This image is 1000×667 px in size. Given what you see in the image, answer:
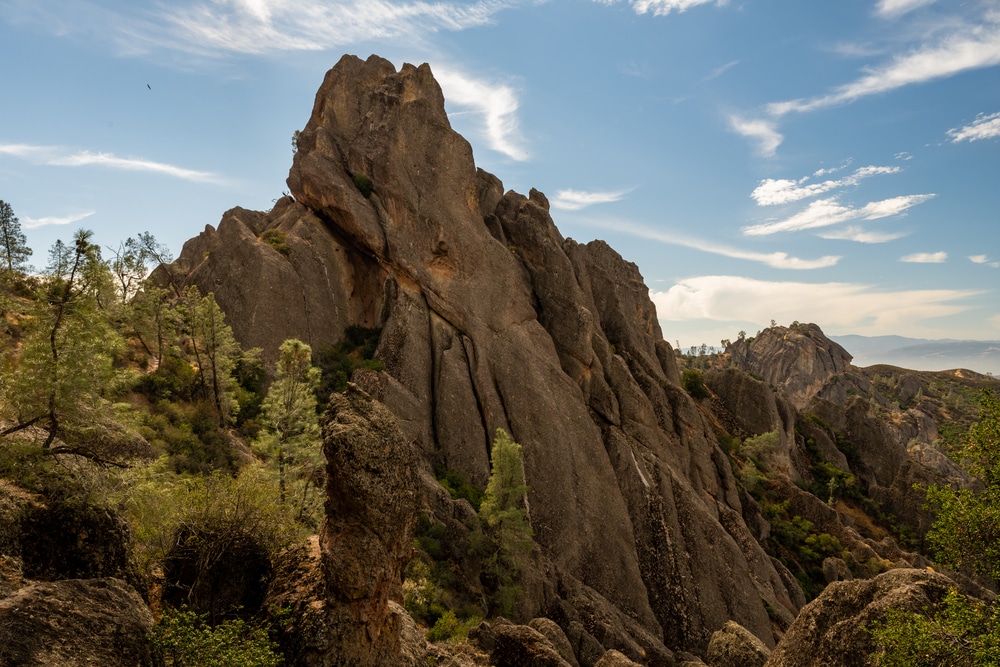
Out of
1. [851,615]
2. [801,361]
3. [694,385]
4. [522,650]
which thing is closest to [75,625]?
[522,650]

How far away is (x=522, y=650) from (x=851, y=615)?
39.6ft

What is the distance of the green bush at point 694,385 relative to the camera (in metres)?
81.4

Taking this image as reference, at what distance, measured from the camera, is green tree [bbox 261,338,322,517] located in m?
24.8

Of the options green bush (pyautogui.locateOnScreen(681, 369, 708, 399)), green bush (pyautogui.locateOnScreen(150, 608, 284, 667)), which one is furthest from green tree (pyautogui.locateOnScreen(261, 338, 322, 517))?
green bush (pyautogui.locateOnScreen(681, 369, 708, 399))

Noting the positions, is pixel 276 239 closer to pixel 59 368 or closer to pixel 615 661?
pixel 59 368

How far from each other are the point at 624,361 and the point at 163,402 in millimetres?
39175

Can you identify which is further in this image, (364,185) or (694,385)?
(694,385)

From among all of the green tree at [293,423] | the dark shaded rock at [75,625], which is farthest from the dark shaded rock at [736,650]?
the dark shaded rock at [75,625]

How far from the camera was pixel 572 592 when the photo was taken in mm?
34750

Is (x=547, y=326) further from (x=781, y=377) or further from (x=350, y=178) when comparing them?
(x=781, y=377)

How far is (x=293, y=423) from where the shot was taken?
86.8 feet

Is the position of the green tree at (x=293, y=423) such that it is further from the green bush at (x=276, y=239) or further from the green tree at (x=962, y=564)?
the green bush at (x=276, y=239)

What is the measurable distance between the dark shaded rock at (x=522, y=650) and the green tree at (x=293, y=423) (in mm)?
10171

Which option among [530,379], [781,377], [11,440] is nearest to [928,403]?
[781,377]
